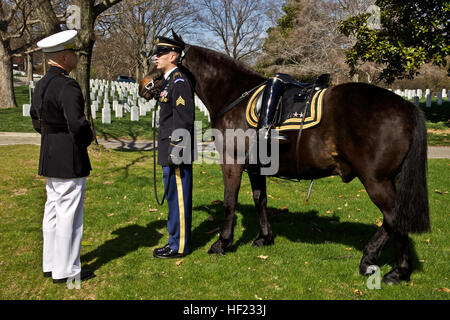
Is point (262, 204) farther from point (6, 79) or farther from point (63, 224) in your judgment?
point (6, 79)

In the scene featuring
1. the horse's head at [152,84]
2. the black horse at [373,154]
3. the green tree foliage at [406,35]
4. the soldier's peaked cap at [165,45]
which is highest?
the green tree foliage at [406,35]

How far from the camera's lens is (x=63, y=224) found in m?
3.59

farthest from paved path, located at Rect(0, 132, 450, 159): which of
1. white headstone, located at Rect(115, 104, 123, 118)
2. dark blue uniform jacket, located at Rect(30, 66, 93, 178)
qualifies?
dark blue uniform jacket, located at Rect(30, 66, 93, 178)

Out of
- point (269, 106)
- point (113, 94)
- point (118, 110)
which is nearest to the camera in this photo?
point (269, 106)

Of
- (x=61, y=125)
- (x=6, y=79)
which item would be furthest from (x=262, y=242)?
(x=6, y=79)

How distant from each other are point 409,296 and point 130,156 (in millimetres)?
8044

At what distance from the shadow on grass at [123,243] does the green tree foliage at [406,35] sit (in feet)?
40.1

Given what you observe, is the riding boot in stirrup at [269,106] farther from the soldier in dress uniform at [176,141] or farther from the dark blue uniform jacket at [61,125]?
the dark blue uniform jacket at [61,125]

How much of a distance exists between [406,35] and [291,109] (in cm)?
1280

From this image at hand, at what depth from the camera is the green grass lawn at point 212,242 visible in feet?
12.3

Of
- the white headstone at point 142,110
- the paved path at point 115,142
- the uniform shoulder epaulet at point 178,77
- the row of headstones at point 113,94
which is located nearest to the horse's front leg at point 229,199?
the uniform shoulder epaulet at point 178,77
